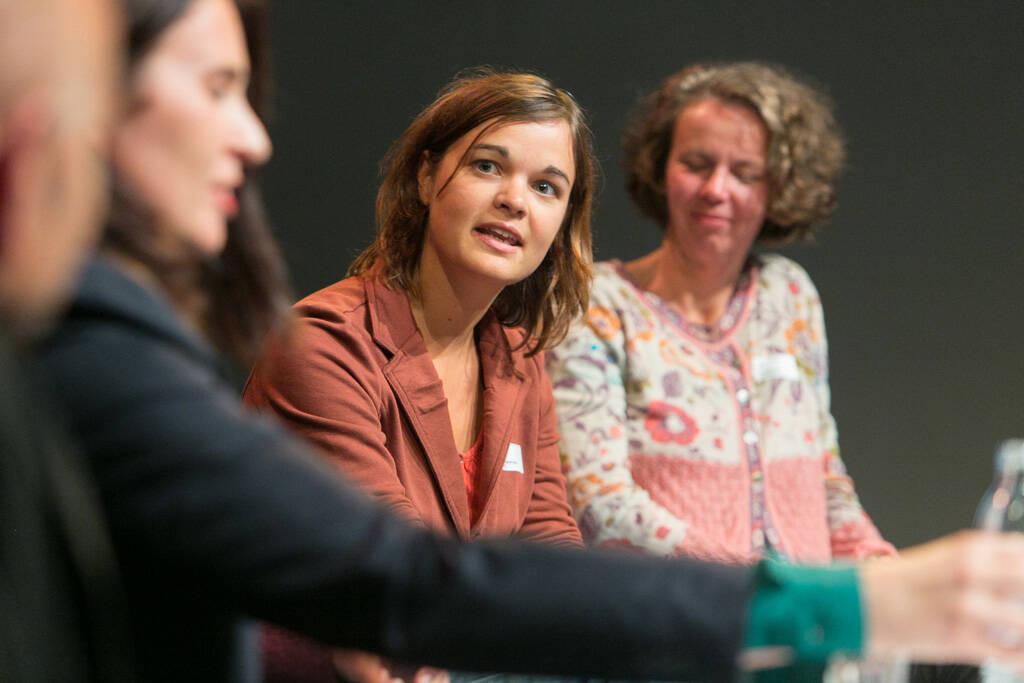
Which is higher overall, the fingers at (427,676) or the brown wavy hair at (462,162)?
the brown wavy hair at (462,162)

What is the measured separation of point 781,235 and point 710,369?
19.1 inches

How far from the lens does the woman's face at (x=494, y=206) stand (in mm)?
2152

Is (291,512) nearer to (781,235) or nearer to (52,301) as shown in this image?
(52,301)

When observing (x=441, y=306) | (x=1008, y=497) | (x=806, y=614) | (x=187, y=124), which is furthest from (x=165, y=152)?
(x=441, y=306)

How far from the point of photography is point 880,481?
365 centimetres

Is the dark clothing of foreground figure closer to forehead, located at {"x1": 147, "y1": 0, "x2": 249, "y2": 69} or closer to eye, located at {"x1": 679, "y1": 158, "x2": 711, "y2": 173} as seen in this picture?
forehead, located at {"x1": 147, "y1": 0, "x2": 249, "y2": 69}

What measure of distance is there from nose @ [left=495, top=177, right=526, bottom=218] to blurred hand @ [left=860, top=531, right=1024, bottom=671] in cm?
145

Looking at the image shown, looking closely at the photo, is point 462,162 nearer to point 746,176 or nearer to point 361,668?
point 746,176

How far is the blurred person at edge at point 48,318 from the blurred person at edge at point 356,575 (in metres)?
0.02

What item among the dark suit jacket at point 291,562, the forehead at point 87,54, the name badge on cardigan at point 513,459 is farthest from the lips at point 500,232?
the forehead at point 87,54

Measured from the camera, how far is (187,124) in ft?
2.96

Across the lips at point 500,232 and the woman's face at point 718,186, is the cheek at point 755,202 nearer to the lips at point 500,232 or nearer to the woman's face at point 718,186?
the woman's face at point 718,186

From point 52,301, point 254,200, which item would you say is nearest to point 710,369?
point 254,200


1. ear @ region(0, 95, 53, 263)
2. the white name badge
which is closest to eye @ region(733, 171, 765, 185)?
the white name badge
